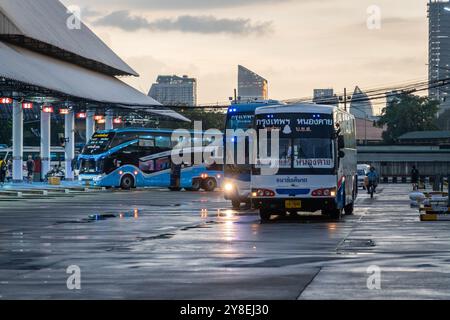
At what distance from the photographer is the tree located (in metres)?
193

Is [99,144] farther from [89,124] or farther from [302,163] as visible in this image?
[302,163]

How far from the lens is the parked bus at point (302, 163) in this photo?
3194 cm

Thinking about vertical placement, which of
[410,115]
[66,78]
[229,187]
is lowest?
[229,187]

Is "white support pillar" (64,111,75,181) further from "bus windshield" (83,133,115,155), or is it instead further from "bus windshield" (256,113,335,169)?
"bus windshield" (256,113,335,169)

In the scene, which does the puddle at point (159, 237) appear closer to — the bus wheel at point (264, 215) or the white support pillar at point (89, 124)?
the bus wheel at point (264, 215)

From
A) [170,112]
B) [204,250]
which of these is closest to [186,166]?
[170,112]

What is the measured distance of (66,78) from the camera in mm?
68750

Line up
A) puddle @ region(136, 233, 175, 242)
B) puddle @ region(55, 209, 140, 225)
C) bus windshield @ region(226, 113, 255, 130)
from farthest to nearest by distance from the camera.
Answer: bus windshield @ region(226, 113, 255, 130)
puddle @ region(55, 209, 140, 225)
puddle @ region(136, 233, 175, 242)

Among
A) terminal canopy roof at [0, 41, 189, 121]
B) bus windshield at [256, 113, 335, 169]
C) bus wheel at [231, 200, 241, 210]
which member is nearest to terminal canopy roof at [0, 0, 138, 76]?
terminal canopy roof at [0, 41, 189, 121]

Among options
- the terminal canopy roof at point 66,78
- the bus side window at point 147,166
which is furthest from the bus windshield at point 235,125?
the bus side window at point 147,166

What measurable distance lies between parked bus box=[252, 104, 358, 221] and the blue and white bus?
37595 mm

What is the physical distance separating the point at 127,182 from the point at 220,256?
5178 cm

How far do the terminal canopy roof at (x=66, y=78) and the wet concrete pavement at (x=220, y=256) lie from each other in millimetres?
21391

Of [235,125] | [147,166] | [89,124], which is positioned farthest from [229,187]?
[89,124]
